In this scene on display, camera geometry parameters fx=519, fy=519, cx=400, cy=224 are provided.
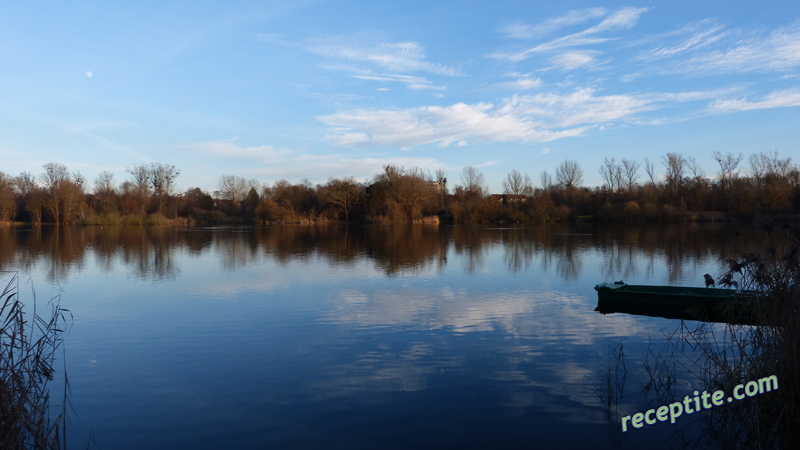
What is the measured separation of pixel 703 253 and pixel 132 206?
63.9 meters

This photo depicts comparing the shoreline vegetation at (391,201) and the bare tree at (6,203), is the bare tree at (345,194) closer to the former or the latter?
the shoreline vegetation at (391,201)

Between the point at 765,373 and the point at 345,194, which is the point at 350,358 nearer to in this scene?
the point at 765,373

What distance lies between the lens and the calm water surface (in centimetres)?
543

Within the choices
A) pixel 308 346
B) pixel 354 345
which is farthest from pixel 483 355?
pixel 308 346

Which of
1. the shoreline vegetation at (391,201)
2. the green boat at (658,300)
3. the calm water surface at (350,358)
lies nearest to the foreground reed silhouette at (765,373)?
the calm water surface at (350,358)

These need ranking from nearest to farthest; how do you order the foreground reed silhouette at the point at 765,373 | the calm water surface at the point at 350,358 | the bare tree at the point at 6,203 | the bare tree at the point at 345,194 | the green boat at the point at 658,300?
the foreground reed silhouette at the point at 765,373
the calm water surface at the point at 350,358
the green boat at the point at 658,300
the bare tree at the point at 6,203
the bare tree at the point at 345,194

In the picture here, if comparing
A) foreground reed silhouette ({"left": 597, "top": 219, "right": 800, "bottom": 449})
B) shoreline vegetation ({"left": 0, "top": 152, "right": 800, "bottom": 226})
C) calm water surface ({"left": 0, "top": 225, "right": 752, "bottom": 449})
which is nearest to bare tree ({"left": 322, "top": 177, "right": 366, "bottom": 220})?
shoreline vegetation ({"left": 0, "top": 152, "right": 800, "bottom": 226})

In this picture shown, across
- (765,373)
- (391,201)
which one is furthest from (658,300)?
(391,201)

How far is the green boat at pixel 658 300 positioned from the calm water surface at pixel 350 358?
0.50m

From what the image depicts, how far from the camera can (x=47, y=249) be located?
2747cm

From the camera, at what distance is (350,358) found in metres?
7.95

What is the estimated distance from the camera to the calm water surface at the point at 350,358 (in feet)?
17.8

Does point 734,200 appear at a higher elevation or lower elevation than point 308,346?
higher

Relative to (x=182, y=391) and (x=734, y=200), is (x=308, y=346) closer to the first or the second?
(x=182, y=391)
